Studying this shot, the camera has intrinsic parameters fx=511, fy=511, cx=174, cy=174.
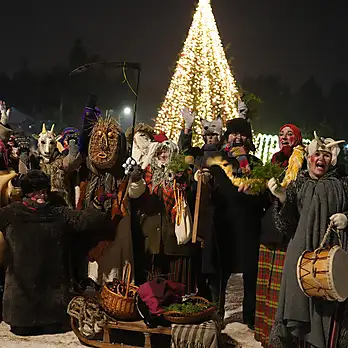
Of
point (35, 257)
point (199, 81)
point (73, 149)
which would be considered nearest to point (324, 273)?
point (35, 257)

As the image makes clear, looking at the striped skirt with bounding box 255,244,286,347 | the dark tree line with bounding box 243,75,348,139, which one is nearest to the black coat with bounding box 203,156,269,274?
the striped skirt with bounding box 255,244,286,347

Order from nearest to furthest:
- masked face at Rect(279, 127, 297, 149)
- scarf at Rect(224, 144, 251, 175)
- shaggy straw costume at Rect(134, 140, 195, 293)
Result: masked face at Rect(279, 127, 297, 149), scarf at Rect(224, 144, 251, 175), shaggy straw costume at Rect(134, 140, 195, 293)

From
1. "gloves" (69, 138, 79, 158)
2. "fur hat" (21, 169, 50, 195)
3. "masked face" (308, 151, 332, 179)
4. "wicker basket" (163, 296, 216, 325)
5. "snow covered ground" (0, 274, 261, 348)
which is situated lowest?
"snow covered ground" (0, 274, 261, 348)

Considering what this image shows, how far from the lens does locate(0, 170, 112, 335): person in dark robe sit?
471 cm

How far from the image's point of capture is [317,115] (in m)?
20.2

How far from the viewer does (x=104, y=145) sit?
5.21 meters

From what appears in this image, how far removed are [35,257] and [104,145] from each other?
130 cm

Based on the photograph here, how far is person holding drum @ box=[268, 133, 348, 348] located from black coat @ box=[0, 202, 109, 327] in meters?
2.06

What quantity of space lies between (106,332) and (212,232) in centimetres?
135

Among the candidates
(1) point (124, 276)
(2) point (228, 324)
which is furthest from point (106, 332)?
(2) point (228, 324)

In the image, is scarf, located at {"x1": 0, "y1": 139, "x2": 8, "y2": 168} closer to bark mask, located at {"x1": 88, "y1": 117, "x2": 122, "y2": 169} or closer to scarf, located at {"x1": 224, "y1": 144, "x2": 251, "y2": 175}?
bark mask, located at {"x1": 88, "y1": 117, "x2": 122, "y2": 169}

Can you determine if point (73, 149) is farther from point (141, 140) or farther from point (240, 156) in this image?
point (240, 156)

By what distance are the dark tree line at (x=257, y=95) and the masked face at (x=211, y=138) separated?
39.0 ft

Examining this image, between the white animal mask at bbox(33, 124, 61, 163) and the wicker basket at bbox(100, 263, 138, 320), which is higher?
the white animal mask at bbox(33, 124, 61, 163)
